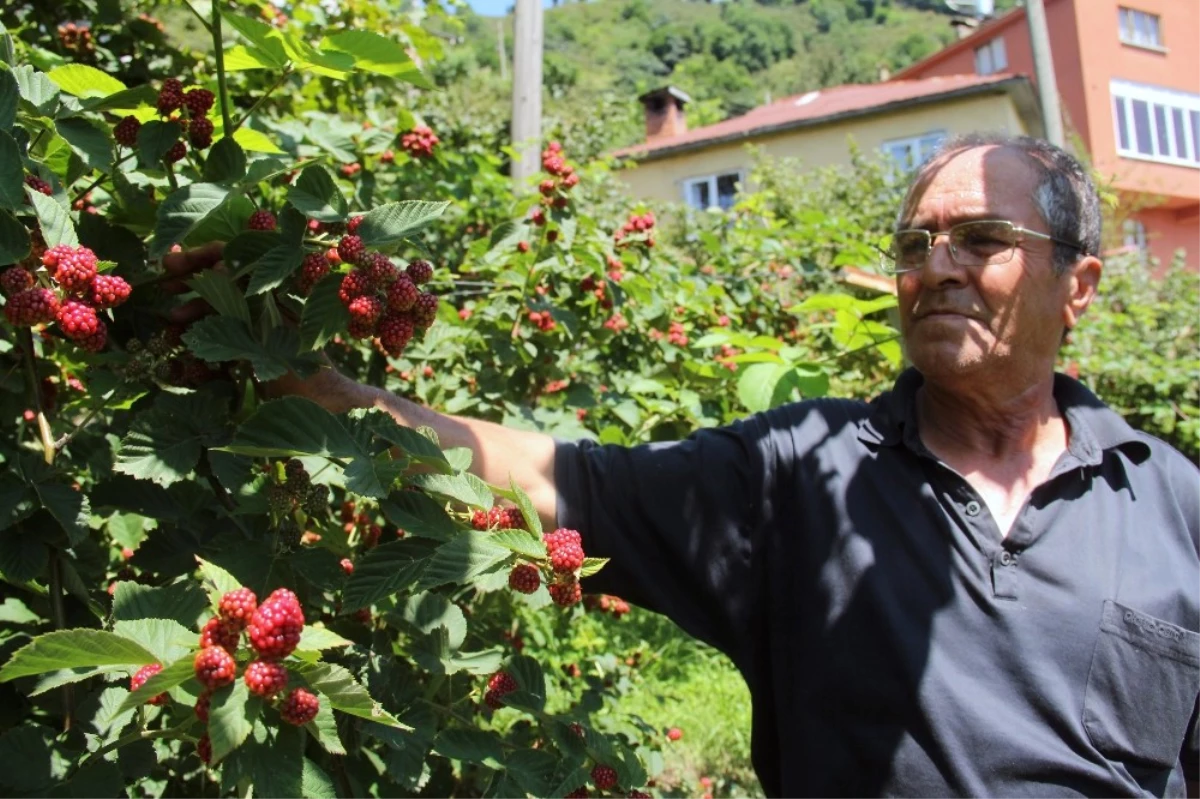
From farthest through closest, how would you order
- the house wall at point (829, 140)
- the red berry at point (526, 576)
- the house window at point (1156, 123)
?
the house window at point (1156, 123), the house wall at point (829, 140), the red berry at point (526, 576)

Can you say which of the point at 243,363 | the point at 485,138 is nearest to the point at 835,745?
the point at 243,363

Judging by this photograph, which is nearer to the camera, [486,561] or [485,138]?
[486,561]

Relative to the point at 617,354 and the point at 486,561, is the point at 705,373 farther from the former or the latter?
the point at 486,561

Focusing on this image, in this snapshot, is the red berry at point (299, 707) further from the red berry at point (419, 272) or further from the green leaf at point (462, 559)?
the red berry at point (419, 272)

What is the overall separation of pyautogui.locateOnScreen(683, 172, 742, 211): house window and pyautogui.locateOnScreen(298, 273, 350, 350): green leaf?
2411 cm

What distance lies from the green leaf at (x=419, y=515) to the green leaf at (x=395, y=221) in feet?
1.12

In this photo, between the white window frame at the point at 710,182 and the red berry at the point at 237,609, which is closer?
the red berry at the point at 237,609

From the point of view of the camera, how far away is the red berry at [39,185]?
4.72 ft

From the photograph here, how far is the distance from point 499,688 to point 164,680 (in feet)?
2.52

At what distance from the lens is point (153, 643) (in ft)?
3.89

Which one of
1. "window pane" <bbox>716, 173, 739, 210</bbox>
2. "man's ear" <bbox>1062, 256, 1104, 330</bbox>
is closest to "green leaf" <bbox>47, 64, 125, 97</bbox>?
"man's ear" <bbox>1062, 256, 1104, 330</bbox>

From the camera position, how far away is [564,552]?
1365 millimetres

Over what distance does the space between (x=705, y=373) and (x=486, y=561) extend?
5.57 feet

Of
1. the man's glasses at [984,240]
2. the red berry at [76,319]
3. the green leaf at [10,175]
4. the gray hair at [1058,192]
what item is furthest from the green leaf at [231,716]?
the gray hair at [1058,192]
